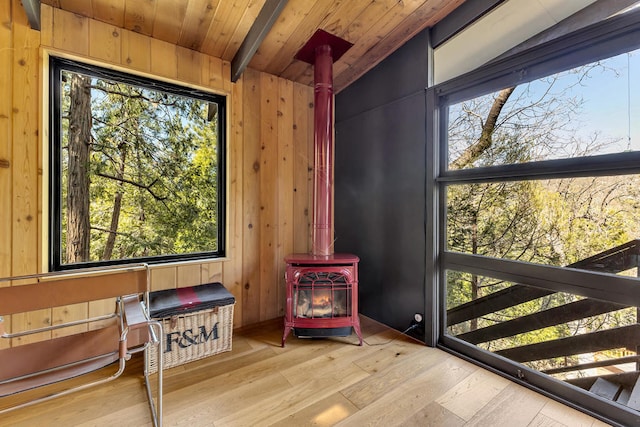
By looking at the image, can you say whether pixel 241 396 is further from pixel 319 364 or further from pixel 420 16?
pixel 420 16

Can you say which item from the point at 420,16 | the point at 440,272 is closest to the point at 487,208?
the point at 440,272

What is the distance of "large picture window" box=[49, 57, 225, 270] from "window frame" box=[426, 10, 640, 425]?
176cm

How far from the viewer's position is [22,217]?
1.64 metres

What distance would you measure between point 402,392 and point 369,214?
4.68ft

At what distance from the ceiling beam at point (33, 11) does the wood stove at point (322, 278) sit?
63.1 inches

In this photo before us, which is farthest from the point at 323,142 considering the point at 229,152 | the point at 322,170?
the point at 229,152

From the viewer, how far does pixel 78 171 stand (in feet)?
6.09

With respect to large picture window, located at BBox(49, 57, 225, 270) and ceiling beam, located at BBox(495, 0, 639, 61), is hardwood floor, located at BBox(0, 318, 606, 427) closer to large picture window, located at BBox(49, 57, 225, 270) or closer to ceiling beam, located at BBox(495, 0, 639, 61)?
large picture window, located at BBox(49, 57, 225, 270)

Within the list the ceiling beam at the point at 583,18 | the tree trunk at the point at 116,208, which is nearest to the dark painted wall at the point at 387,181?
the ceiling beam at the point at 583,18

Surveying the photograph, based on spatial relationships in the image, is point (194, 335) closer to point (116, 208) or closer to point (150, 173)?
point (116, 208)

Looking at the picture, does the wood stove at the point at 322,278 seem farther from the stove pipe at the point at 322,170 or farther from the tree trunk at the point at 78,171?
the tree trunk at the point at 78,171

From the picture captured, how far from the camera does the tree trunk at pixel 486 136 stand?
5.93 ft

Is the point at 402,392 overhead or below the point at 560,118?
below

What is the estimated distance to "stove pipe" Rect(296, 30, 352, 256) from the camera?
2232 millimetres
